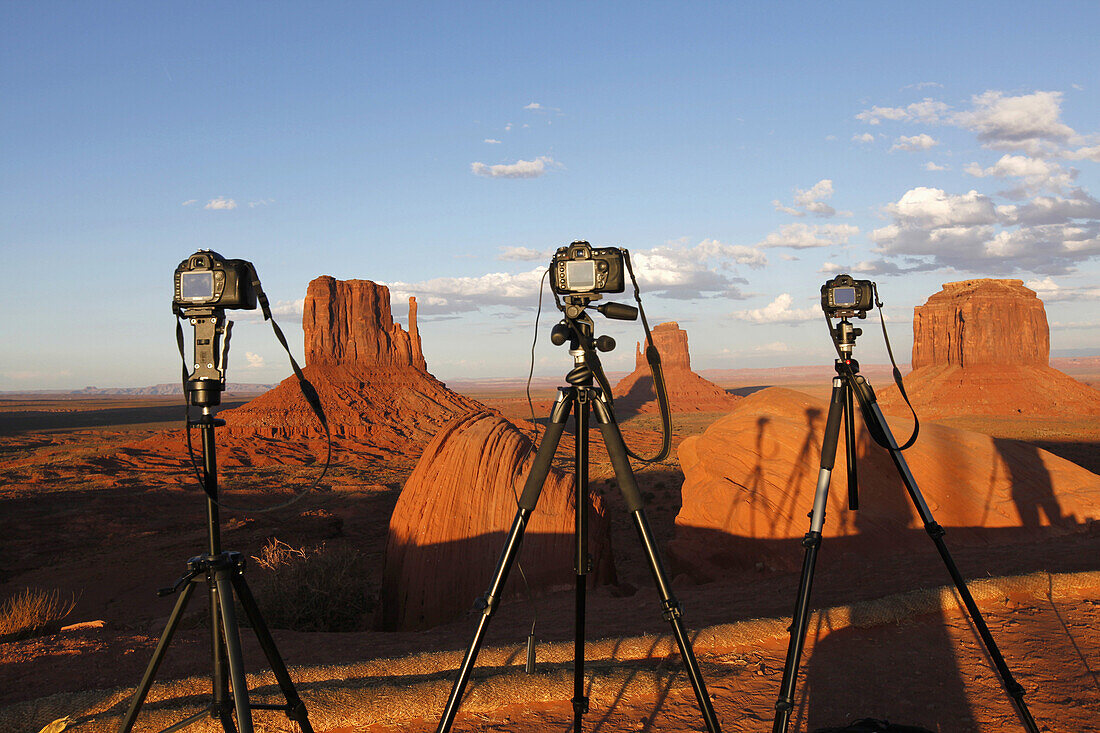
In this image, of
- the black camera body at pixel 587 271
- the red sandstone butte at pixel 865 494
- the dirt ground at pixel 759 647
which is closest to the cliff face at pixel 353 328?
the dirt ground at pixel 759 647

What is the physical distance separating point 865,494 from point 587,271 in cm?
736

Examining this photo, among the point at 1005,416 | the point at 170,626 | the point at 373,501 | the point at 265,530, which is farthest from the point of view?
the point at 1005,416

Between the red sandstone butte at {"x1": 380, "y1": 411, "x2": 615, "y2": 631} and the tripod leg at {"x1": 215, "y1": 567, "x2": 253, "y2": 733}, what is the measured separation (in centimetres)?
570

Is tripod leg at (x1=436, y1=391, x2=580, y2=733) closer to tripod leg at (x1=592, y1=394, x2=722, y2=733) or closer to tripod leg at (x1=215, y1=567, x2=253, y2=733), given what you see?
tripod leg at (x1=592, y1=394, x2=722, y2=733)

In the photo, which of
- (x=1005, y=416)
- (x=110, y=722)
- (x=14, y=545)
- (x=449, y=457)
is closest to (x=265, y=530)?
(x=14, y=545)

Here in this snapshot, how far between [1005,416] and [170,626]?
60.1 metres

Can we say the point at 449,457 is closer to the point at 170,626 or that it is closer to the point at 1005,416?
the point at 170,626

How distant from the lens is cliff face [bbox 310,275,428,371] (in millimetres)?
55688

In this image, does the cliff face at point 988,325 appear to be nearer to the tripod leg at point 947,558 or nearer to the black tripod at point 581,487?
the tripod leg at point 947,558

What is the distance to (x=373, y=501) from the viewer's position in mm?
24188

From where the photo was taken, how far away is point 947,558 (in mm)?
3152

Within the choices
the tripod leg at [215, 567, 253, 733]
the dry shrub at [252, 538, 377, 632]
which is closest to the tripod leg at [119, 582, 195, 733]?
the tripod leg at [215, 567, 253, 733]

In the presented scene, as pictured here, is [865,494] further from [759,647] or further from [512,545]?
[512,545]

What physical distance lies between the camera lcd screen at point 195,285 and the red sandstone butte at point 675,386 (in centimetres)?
7651
